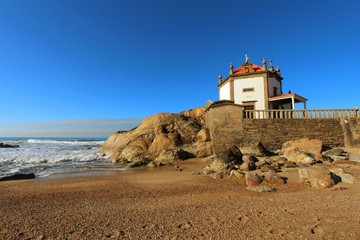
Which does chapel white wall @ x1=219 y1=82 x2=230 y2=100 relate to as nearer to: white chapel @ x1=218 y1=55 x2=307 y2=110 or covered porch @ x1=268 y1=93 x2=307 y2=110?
white chapel @ x1=218 y1=55 x2=307 y2=110

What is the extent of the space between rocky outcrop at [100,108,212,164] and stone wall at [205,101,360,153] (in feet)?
6.98

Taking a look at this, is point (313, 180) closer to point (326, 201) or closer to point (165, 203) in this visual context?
point (326, 201)

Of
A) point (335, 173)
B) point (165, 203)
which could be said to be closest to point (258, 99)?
point (335, 173)

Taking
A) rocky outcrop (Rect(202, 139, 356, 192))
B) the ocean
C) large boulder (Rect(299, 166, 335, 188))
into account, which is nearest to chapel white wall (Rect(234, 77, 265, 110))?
rocky outcrop (Rect(202, 139, 356, 192))

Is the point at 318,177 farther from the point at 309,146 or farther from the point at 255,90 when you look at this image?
the point at 255,90

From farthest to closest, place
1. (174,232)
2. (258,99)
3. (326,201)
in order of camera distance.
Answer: (258,99) < (326,201) < (174,232)

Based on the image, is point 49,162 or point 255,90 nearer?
point 49,162

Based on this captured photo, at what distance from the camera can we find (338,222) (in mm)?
4805

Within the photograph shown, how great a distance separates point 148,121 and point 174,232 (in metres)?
22.7

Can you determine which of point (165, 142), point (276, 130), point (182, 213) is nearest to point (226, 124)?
point (276, 130)

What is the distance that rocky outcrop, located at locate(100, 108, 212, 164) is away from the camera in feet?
61.9

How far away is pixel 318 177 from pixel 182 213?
576cm

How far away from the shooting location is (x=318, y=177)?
8133 mm

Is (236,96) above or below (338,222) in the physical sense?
above
